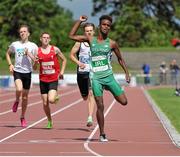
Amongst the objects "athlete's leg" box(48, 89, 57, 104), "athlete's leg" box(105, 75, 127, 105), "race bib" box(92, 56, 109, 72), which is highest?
"race bib" box(92, 56, 109, 72)

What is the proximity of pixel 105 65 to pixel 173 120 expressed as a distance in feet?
19.7

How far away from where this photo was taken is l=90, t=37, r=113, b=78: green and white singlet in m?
14.6

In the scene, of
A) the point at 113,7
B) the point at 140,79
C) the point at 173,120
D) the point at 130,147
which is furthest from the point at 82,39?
the point at 113,7

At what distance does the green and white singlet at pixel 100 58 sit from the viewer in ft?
47.9

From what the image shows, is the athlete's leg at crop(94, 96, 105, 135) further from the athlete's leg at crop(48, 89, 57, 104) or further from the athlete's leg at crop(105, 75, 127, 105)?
the athlete's leg at crop(48, 89, 57, 104)

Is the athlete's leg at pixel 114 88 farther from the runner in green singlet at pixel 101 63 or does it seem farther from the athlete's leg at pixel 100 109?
the athlete's leg at pixel 100 109

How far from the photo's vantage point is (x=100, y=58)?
576 inches

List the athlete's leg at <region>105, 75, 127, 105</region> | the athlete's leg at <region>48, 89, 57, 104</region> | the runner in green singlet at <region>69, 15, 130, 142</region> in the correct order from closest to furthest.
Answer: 1. the runner in green singlet at <region>69, 15, 130, 142</region>
2. the athlete's leg at <region>105, 75, 127, 105</region>
3. the athlete's leg at <region>48, 89, 57, 104</region>

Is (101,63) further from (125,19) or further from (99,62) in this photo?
(125,19)

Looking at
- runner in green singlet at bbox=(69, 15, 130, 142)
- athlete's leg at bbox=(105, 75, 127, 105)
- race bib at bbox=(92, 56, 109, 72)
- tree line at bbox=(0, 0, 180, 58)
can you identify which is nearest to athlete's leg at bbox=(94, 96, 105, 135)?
runner in green singlet at bbox=(69, 15, 130, 142)

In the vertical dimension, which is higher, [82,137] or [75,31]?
[75,31]

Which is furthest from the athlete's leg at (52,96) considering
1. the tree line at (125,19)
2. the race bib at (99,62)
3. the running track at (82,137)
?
the tree line at (125,19)

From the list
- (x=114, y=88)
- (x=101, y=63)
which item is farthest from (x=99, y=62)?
(x=114, y=88)

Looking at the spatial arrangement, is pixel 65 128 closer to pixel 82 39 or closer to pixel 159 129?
pixel 159 129
